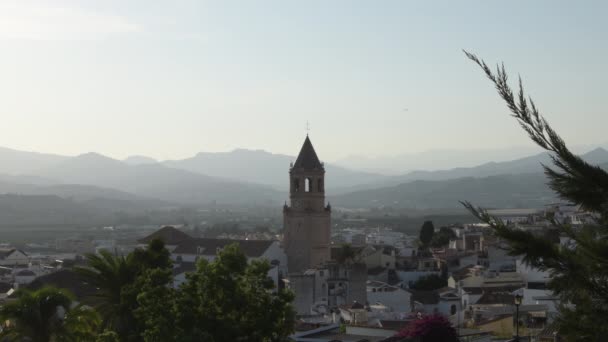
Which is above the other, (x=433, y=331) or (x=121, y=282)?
(x=121, y=282)

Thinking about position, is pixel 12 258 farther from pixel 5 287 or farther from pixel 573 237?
pixel 573 237

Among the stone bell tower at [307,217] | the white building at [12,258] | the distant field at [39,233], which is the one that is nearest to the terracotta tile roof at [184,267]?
the stone bell tower at [307,217]

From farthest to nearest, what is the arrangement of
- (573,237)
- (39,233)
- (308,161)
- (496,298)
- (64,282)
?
1. (39,233)
2. (308,161)
3. (64,282)
4. (496,298)
5. (573,237)

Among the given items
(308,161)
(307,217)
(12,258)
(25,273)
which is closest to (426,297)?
(307,217)

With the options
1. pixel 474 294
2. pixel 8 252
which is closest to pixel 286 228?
pixel 474 294

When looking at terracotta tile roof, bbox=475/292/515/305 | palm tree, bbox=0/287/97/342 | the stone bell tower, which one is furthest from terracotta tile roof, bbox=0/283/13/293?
palm tree, bbox=0/287/97/342

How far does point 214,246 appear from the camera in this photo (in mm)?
55062

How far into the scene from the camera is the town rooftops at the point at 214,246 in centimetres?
5231

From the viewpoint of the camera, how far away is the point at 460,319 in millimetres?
38250

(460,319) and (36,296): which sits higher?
(36,296)

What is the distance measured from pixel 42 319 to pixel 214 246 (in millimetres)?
36793

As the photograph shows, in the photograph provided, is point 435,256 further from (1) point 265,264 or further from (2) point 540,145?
(2) point 540,145

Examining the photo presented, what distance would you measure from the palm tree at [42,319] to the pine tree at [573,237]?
10753mm

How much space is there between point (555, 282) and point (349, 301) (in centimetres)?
3696
